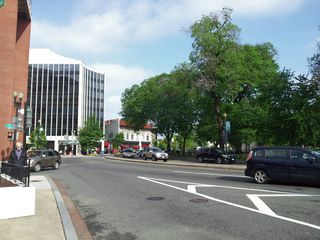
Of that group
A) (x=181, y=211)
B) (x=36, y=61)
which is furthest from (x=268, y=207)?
(x=36, y=61)

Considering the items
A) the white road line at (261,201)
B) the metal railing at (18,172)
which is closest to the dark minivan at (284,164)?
the white road line at (261,201)

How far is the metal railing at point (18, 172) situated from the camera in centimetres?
972

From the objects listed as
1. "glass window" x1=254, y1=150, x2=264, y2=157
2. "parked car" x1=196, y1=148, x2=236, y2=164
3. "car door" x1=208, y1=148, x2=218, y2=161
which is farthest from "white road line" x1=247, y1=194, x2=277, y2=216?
"car door" x1=208, y1=148, x2=218, y2=161

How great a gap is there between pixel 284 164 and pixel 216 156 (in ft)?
82.9

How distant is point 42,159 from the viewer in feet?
92.1

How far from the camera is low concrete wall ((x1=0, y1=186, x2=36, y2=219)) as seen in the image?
8.93 metres

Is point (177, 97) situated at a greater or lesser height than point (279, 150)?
greater

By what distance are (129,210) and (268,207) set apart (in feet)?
12.2

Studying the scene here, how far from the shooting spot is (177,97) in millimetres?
60438

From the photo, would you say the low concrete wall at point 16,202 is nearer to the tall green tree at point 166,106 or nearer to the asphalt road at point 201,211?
the asphalt road at point 201,211

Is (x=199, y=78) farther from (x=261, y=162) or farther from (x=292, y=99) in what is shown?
(x=261, y=162)

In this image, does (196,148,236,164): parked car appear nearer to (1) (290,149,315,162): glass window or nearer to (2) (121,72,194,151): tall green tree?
(2) (121,72,194,151): tall green tree

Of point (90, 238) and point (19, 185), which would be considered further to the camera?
point (19, 185)

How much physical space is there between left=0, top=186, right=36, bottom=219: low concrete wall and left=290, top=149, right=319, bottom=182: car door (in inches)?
403
